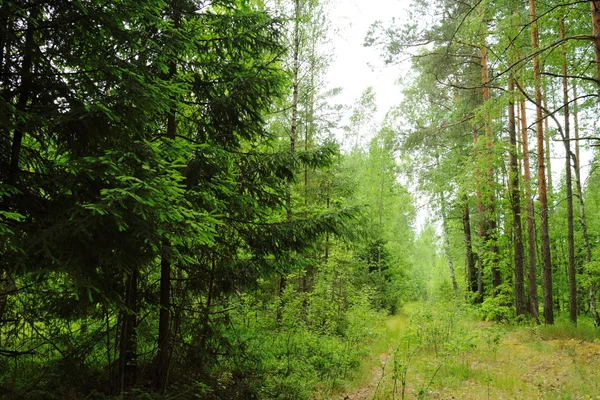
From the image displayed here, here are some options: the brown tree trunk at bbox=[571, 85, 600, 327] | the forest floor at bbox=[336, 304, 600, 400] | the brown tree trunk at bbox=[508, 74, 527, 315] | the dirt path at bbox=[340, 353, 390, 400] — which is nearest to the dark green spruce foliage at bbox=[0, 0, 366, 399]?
the dirt path at bbox=[340, 353, 390, 400]

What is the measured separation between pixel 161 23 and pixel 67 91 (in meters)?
1.26

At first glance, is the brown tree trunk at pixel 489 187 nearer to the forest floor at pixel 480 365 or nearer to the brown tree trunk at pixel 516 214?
the brown tree trunk at pixel 516 214

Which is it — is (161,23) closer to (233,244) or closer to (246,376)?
(233,244)

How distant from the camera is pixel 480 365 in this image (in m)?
8.33

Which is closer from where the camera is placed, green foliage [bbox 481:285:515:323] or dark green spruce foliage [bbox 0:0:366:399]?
dark green spruce foliage [bbox 0:0:366:399]

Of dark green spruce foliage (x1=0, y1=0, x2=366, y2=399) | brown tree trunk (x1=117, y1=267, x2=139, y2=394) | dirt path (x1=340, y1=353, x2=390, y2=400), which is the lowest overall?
dirt path (x1=340, y1=353, x2=390, y2=400)

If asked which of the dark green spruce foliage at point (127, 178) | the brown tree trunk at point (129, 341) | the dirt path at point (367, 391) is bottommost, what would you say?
the dirt path at point (367, 391)

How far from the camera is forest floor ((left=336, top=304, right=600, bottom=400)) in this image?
6461mm

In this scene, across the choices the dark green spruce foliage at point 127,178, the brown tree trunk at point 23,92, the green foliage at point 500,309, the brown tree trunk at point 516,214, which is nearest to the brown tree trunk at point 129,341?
the dark green spruce foliage at point 127,178

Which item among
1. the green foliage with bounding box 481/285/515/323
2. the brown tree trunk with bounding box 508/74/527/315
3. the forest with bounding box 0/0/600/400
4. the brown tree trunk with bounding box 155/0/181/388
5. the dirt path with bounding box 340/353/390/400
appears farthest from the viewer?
the green foliage with bounding box 481/285/515/323

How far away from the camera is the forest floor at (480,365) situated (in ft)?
21.2

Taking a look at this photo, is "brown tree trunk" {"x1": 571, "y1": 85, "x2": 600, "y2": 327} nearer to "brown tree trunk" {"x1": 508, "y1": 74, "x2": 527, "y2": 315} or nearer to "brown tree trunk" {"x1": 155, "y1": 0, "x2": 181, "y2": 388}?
"brown tree trunk" {"x1": 508, "y1": 74, "x2": 527, "y2": 315}

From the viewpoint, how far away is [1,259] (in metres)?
3.14

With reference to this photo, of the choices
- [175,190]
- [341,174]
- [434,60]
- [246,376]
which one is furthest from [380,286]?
[175,190]
